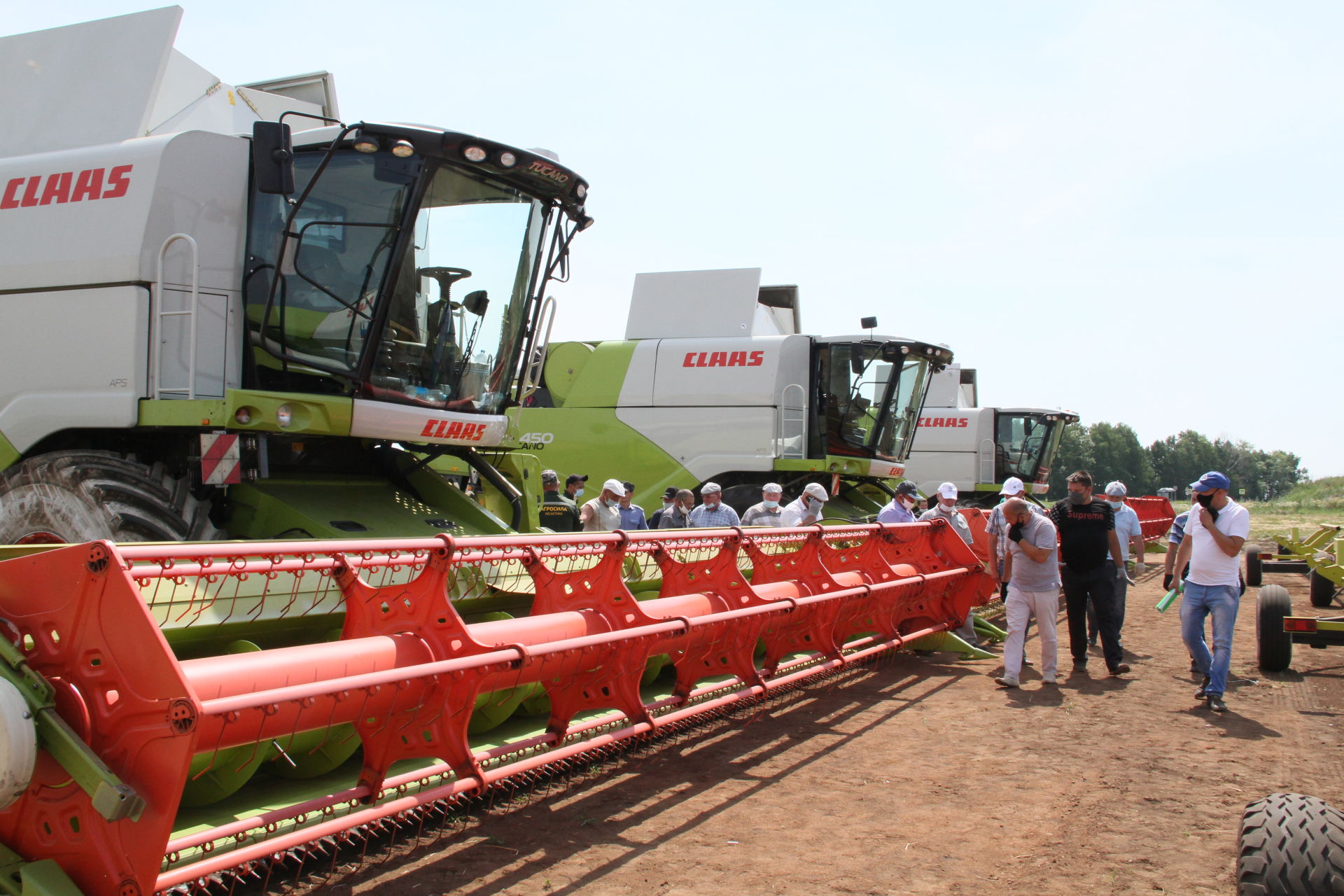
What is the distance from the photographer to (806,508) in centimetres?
870

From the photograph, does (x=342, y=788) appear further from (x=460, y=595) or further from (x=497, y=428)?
(x=497, y=428)

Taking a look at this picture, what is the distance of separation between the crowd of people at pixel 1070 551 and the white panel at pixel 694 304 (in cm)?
299

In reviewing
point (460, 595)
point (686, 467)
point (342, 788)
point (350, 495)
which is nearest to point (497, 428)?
point (350, 495)

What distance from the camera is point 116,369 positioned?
4922 millimetres

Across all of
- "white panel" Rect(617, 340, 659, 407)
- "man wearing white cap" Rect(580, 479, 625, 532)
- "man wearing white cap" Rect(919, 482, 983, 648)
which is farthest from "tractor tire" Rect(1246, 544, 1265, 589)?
"man wearing white cap" Rect(580, 479, 625, 532)

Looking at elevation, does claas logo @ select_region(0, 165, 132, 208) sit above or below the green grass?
above

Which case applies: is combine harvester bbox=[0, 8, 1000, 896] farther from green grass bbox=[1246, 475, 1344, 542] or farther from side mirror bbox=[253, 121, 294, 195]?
green grass bbox=[1246, 475, 1344, 542]

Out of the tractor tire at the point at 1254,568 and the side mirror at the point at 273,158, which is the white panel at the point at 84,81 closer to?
the side mirror at the point at 273,158

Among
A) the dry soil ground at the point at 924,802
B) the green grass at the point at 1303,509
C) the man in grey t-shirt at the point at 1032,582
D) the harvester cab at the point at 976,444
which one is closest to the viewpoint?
the dry soil ground at the point at 924,802

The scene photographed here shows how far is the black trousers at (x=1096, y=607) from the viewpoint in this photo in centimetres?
700

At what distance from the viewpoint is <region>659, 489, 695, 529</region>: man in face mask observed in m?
8.78

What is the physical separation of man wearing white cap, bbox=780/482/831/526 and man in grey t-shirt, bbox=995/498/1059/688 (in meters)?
2.04

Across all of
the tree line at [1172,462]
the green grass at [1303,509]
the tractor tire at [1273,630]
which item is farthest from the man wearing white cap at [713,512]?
the tree line at [1172,462]

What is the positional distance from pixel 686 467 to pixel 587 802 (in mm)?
7291
